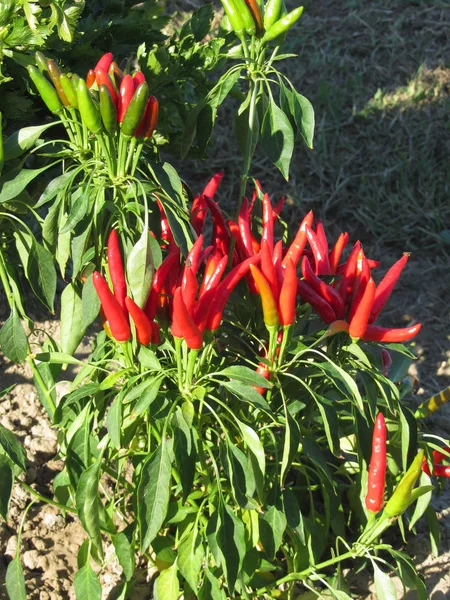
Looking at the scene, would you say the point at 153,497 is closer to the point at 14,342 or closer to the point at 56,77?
the point at 14,342

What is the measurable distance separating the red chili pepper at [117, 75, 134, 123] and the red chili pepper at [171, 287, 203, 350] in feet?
1.12

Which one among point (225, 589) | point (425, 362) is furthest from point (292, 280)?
point (425, 362)

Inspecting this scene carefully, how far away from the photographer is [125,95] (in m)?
1.51

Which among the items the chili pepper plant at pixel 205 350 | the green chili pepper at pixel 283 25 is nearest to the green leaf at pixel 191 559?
the chili pepper plant at pixel 205 350

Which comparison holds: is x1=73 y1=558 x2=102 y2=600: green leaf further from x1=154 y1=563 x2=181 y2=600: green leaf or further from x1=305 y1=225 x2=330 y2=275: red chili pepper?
x1=305 y1=225 x2=330 y2=275: red chili pepper

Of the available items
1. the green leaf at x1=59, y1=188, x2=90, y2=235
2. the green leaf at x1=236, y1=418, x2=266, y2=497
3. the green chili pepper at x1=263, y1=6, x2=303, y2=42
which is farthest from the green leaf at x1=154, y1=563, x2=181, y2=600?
the green chili pepper at x1=263, y1=6, x2=303, y2=42

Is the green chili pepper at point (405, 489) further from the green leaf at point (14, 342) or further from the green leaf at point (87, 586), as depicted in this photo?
the green leaf at point (14, 342)

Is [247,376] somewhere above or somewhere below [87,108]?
below

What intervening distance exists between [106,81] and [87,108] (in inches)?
3.7

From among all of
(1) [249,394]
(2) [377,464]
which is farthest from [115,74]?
(2) [377,464]

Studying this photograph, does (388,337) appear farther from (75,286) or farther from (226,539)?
(75,286)

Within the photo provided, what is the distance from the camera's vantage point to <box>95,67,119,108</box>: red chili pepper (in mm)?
1513

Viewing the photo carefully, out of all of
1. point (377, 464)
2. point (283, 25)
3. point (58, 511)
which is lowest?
point (58, 511)

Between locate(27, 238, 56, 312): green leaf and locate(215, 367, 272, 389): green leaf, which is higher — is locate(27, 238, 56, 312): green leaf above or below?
above
